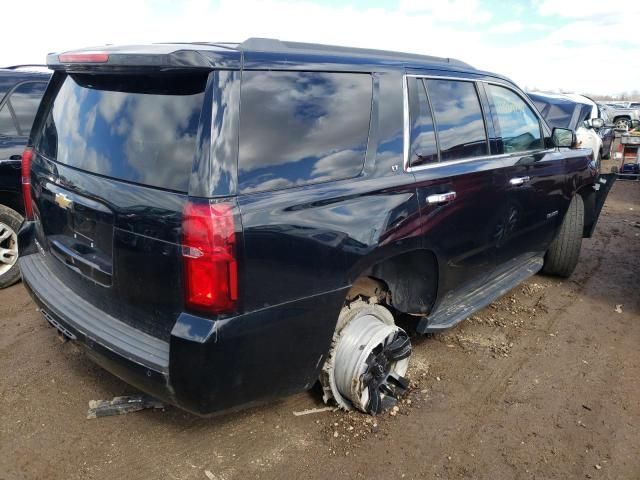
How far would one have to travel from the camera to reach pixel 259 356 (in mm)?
2262

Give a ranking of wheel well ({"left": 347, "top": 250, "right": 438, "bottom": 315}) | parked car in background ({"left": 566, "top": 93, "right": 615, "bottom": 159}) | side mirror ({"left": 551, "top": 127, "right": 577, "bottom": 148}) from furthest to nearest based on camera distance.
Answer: parked car in background ({"left": 566, "top": 93, "right": 615, "bottom": 159})
side mirror ({"left": 551, "top": 127, "right": 577, "bottom": 148})
wheel well ({"left": 347, "top": 250, "right": 438, "bottom": 315})

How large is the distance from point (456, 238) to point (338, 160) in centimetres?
108

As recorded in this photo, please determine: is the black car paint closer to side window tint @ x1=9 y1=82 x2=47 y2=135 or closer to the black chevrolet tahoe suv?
side window tint @ x1=9 y1=82 x2=47 y2=135

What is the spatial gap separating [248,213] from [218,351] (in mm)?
566

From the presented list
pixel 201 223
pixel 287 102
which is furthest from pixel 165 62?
pixel 201 223

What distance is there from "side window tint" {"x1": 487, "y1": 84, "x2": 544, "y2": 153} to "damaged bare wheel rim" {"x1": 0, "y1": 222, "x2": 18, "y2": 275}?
160 inches

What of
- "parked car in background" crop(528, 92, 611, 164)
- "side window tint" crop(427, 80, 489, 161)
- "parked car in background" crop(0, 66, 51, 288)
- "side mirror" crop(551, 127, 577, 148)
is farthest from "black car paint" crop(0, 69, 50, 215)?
"parked car in background" crop(528, 92, 611, 164)

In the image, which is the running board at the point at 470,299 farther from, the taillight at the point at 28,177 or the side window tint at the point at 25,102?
the side window tint at the point at 25,102

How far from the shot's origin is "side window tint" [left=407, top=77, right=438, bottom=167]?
289cm

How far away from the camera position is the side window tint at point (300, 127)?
215 centimetres

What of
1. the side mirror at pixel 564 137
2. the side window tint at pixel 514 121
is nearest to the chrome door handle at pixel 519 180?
the side window tint at pixel 514 121

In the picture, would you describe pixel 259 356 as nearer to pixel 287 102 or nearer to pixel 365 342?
pixel 365 342

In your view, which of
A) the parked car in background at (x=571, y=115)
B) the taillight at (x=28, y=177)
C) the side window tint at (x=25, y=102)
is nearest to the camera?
the taillight at (x=28, y=177)

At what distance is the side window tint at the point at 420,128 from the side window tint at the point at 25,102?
364 centimetres
